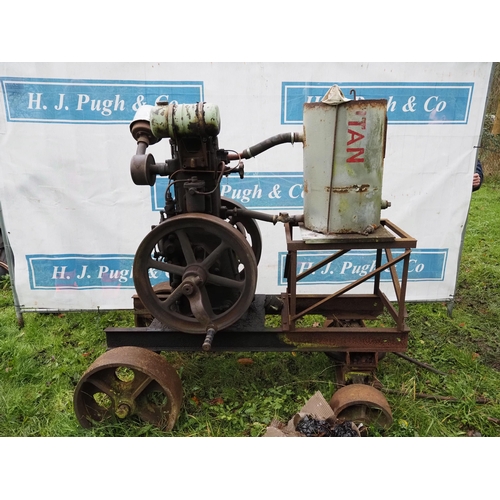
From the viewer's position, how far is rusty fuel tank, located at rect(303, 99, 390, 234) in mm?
2400

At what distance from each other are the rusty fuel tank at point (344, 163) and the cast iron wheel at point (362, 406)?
3.56 ft

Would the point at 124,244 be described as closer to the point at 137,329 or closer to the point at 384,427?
the point at 137,329

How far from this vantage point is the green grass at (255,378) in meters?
2.87

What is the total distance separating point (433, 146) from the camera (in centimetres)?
401

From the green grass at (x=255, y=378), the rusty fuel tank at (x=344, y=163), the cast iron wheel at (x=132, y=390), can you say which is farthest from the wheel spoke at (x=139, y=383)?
the rusty fuel tank at (x=344, y=163)

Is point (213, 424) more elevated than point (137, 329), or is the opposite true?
point (137, 329)

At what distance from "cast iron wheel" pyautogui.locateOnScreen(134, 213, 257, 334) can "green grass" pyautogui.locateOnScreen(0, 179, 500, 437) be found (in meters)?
0.77

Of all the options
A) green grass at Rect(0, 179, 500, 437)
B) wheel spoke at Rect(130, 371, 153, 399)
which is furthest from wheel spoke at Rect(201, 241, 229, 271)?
green grass at Rect(0, 179, 500, 437)

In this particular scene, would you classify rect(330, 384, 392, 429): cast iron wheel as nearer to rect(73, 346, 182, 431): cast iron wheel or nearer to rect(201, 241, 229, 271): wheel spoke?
rect(73, 346, 182, 431): cast iron wheel

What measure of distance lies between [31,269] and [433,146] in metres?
4.40

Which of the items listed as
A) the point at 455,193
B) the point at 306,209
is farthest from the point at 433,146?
the point at 306,209

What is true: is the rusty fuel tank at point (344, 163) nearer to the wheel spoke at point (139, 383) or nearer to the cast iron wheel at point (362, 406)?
the cast iron wheel at point (362, 406)

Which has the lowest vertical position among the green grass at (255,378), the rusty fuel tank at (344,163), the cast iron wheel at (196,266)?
the green grass at (255,378)

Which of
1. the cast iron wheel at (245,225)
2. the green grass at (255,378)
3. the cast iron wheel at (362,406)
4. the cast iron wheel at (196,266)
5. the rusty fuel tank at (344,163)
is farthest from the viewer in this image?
the cast iron wheel at (245,225)
